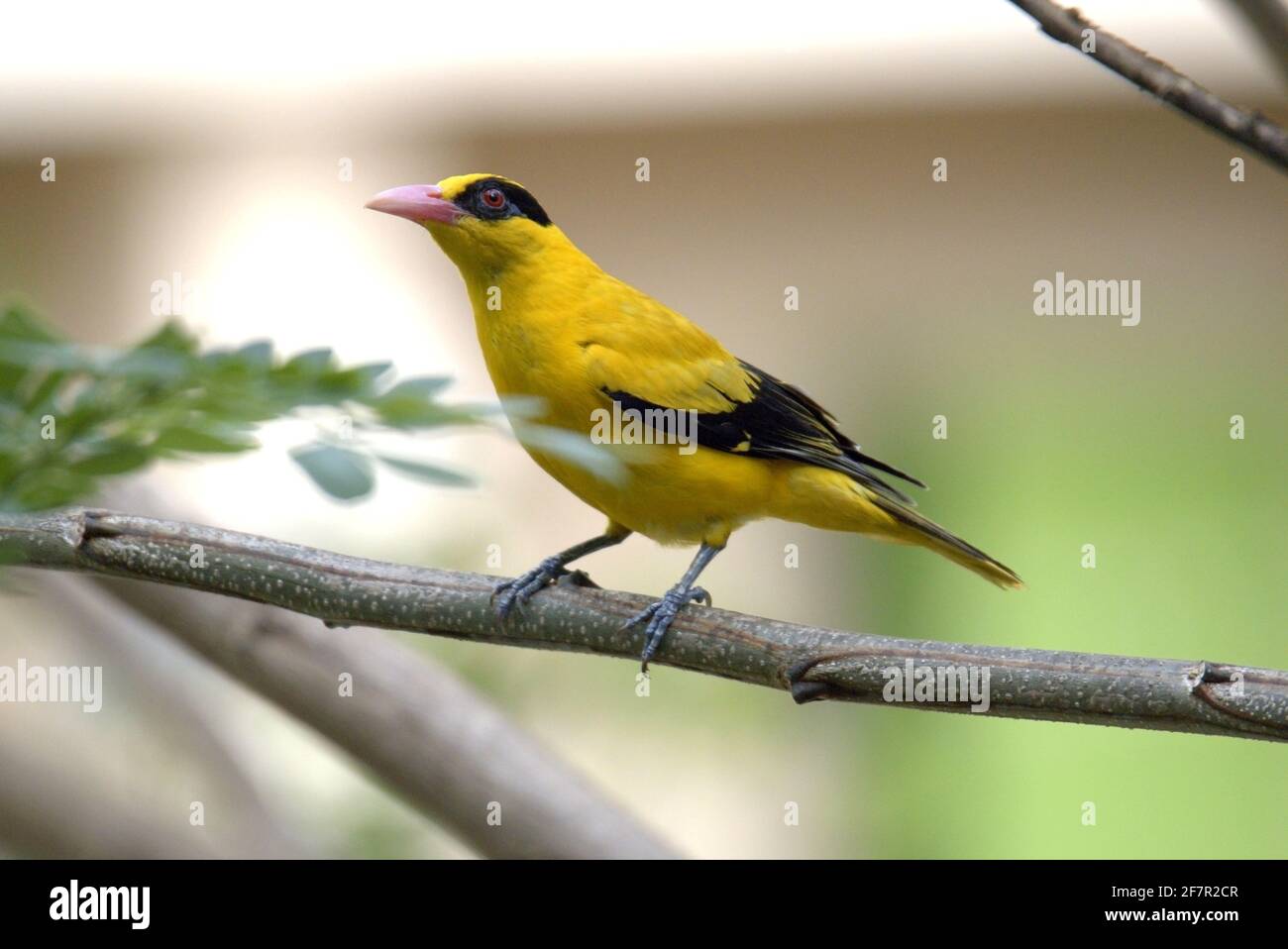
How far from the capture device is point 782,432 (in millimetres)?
2641

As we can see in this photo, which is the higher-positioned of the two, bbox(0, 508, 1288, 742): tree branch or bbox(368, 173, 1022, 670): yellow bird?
bbox(368, 173, 1022, 670): yellow bird

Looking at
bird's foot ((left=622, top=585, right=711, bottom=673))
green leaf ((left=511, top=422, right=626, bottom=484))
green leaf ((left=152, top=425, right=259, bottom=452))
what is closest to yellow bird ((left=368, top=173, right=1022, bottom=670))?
bird's foot ((left=622, top=585, right=711, bottom=673))

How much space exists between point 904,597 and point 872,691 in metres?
4.42

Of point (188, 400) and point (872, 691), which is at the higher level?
point (188, 400)

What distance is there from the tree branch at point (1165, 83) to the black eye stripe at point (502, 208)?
1446 millimetres

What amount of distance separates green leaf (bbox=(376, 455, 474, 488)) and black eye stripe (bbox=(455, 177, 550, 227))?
177cm

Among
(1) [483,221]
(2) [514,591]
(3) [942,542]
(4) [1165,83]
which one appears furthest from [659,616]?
(4) [1165,83]

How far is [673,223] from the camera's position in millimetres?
5691

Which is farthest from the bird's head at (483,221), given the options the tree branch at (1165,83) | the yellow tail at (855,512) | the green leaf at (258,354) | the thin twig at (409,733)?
the green leaf at (258,354)

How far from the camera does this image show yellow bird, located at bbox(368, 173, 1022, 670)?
250 cm

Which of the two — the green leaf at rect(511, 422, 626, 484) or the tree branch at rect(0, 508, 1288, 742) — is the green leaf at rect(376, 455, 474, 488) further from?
the tree branch at rect(0, 508, 1288, 742)

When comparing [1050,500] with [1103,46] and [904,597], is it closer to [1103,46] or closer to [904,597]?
[904,597]

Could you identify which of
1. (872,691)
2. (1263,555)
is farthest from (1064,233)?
(872,691)
